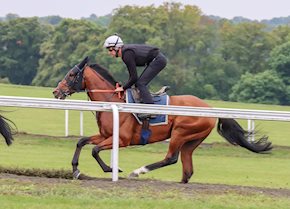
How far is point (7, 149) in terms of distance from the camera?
56.2ft

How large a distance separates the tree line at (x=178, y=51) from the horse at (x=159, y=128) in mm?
36941

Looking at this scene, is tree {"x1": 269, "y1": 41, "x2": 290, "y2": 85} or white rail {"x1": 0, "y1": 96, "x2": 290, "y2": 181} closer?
white rail {"x1": 0, "y1": 96, "x2": 290, "y2": 181}

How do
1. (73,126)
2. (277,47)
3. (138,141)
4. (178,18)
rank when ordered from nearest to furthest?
(138,141), (73,126), (277,47), (178,18)

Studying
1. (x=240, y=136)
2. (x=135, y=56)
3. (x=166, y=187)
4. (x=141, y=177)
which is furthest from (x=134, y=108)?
(x=141, y=177)

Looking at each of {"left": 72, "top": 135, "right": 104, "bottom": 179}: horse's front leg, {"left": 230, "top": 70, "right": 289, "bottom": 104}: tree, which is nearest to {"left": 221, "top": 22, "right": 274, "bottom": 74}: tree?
{"left": 230, "top": 70, "right": 289, "bottom": 104}: tree

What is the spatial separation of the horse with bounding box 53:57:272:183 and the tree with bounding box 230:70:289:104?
37716 mm

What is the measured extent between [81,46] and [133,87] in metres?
45.8

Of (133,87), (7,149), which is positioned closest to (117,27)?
(7,149)

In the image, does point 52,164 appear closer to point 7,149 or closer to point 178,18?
point 7,149

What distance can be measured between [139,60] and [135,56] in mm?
103

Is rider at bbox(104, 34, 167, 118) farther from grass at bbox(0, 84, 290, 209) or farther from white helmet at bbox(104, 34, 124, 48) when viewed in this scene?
grass at bbox(0, 84, 290, 209)

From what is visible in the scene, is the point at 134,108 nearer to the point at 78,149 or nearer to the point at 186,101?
the point at 78,149

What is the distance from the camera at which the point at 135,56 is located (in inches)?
388

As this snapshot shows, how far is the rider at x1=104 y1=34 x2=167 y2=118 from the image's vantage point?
977 cm
